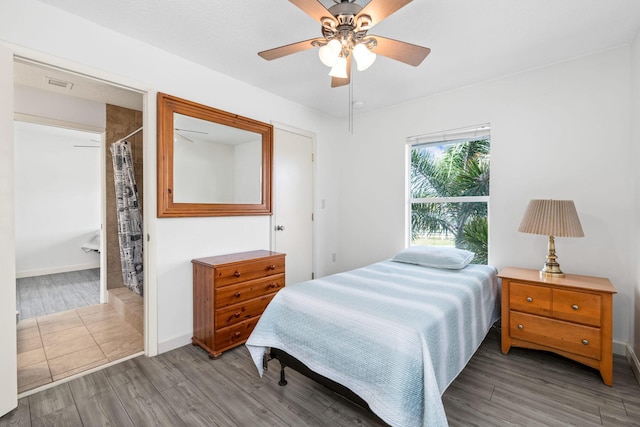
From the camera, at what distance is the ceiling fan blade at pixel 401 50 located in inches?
69.2

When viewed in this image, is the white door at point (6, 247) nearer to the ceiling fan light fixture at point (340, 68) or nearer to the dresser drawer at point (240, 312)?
the dresser drawer at point (240, 312)

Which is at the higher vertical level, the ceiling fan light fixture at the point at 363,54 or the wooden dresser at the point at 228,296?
the ceiling fan light fixture at the point at 363,54

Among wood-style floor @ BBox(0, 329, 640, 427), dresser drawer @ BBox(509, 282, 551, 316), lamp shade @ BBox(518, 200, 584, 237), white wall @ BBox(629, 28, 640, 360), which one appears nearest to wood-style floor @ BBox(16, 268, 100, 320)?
wood-style floor @ BBox(0, 329, 640, 427)

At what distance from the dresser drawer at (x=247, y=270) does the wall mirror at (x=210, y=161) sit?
24.1 inches

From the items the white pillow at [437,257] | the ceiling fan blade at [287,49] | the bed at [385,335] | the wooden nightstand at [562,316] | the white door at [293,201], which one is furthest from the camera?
the white door at [293,201]

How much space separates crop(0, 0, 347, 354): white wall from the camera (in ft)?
6.30

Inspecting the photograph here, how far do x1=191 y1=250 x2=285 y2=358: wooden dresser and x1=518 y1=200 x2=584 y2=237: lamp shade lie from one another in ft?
7.41

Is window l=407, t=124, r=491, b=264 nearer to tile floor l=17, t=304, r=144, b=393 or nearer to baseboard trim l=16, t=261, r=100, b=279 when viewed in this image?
tile floor l=17, t=304, r=144, b=393

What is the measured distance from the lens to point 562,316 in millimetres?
2195

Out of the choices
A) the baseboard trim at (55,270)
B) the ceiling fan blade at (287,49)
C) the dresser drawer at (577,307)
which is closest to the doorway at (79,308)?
the ceiling fan blade at (287,49)

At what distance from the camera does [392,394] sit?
136 centimetres

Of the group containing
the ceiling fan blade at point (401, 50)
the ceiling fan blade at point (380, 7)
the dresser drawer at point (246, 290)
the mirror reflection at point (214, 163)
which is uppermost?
the ceiling fan blade at point (380, 7)

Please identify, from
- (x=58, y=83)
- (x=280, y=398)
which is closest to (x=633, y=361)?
(x=280, y=398)

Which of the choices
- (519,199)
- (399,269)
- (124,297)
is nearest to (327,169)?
(399,269)
